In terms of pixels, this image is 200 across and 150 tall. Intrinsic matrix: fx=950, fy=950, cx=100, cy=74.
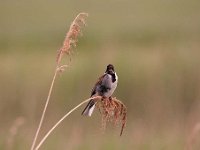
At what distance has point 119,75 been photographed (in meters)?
11.7

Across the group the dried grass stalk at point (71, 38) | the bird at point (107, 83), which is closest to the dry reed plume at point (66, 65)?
the dried grass stalk at point (71, 38)

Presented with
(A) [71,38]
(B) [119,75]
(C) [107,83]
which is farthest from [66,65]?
(B) [119,75]

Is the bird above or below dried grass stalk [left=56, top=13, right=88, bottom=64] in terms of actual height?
below

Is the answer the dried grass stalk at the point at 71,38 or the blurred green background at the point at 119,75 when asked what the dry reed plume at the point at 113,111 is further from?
the blurred green background at the point at 119,75

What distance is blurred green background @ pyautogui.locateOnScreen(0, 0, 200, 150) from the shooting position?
8078 millimetres

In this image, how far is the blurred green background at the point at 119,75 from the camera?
8.08 m

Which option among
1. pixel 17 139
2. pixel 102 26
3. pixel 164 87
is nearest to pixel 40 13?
pixel 102 26

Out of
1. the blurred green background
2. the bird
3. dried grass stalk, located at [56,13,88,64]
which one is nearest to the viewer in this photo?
dried grass stalk, located at [56,13,88,64]

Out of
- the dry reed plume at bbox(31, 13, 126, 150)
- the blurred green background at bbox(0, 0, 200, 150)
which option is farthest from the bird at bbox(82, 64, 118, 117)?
the dry reed plume at bbox(31, 13, 126, 150)

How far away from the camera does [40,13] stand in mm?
21781

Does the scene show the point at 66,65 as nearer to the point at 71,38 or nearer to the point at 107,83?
the point at 71,38

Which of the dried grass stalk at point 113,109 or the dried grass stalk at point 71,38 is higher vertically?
the dried grass stalk at point 71,38

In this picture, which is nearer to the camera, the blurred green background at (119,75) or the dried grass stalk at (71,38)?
the dried grass stalk at (71,38)

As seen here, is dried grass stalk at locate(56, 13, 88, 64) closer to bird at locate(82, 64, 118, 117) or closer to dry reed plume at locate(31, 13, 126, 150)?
dry reed plume at locate(31, 13, 126, 150)
